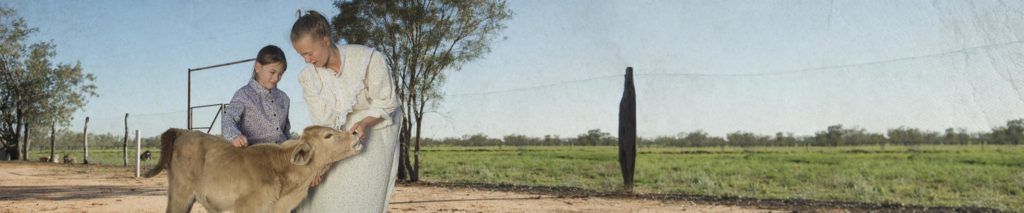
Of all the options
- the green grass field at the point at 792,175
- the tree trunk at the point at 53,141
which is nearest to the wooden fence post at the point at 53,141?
the tree trunk at the point at 53,141

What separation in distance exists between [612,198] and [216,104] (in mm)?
8644

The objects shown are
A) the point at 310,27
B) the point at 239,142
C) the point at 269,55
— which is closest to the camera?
the point at 310,27

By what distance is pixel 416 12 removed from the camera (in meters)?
16.4

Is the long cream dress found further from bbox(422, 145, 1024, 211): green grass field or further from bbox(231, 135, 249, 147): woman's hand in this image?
bbox(422, 145, 1024, 211): green grass field

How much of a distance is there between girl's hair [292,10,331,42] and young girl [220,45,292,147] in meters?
0.79

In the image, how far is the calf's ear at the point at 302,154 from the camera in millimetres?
2895

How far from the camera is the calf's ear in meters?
2.89

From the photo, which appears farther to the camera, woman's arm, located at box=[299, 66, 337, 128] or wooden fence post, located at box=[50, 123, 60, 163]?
wooden fence post, located at box=[50, 123, 60, 163]

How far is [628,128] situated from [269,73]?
1102cm

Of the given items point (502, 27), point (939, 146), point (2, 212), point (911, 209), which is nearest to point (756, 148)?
point (939, 146)

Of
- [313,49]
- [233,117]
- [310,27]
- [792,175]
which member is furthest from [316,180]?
[792,175]

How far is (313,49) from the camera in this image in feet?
9.91

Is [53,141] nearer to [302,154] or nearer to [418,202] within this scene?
[418,202]

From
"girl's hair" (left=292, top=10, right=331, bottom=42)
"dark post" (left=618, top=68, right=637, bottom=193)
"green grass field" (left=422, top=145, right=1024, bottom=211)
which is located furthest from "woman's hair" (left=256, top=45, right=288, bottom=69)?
"dark post" (left=618, top=68, right=637, bottom=193)
